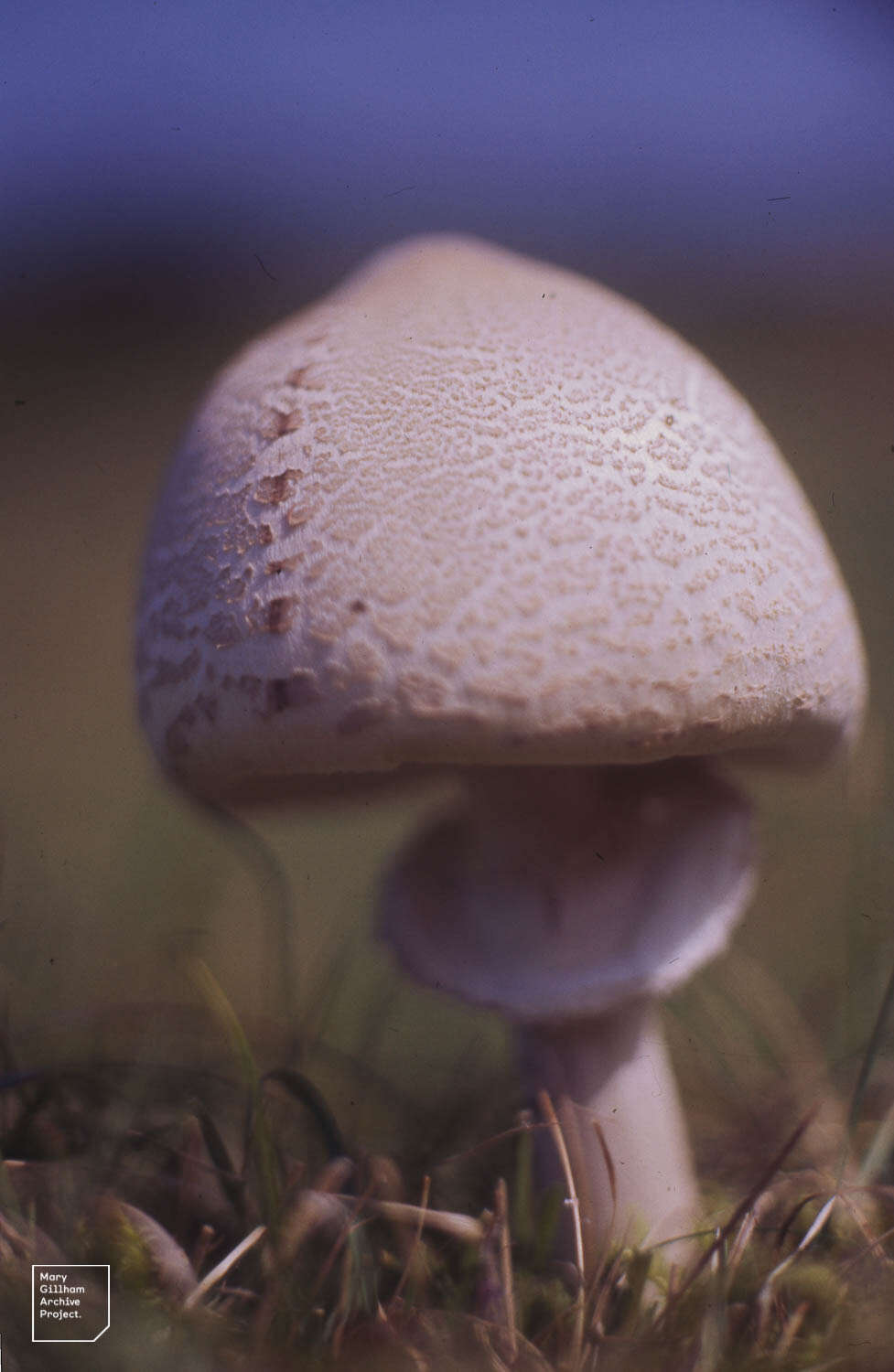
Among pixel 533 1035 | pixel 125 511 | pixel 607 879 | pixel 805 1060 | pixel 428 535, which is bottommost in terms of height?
pixel 805 1060

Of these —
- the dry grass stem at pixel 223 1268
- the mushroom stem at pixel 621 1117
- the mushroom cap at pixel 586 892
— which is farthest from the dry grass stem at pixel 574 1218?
the dry grass stem at pixel 223 1268

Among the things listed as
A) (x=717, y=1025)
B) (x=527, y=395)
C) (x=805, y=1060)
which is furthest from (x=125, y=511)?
(x=805, y=1060)

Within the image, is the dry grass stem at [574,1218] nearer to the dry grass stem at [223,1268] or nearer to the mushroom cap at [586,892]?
the mushroom cap at [586,892]

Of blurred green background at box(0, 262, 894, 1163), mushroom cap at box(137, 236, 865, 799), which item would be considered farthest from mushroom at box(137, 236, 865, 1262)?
blurred green background at box(0, 262, 894, 1163)

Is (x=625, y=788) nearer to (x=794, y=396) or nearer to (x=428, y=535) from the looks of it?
(x=428, y=535)

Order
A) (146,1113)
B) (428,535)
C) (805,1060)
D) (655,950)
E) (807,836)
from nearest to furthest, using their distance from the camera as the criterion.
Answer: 1. (428,535)
2. (655,950)
3. (146,1113)
4. (805,1060)
5. (807,836)

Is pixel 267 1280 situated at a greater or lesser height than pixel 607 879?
lesser

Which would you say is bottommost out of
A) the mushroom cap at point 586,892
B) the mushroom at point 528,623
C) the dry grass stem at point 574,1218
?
the dry grass stem at point 574,1218

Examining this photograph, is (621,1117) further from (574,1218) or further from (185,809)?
(185,809)

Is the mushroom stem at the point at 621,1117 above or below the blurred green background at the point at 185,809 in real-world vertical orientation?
below
